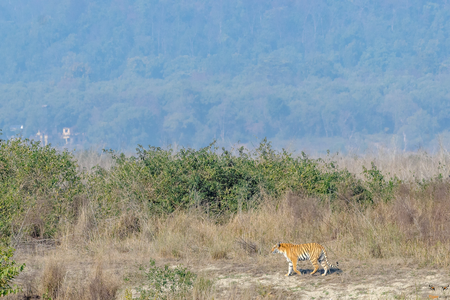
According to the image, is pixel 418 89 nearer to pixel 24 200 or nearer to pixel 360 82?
pixel 360 82

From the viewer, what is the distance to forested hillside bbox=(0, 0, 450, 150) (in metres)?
134

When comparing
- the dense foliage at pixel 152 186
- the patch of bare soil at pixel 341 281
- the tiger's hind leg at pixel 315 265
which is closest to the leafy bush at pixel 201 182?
the dense foliage at pixel 152 186

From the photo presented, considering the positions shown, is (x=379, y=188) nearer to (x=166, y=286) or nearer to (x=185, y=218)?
(x=185, y=218)

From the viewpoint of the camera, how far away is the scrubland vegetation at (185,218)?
8039 mm

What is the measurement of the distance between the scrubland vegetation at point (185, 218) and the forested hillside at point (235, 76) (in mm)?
106126

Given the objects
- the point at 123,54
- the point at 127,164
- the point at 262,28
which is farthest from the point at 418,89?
the point at 127,164

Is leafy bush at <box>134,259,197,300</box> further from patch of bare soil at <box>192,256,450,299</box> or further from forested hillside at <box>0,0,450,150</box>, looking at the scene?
forested hillside at <box>0,0,450,150</box>

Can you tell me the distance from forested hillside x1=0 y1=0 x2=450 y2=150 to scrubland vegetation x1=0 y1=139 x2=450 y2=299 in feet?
348

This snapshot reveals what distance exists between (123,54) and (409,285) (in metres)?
180

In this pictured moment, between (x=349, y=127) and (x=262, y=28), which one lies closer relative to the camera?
(x=349, y=127)

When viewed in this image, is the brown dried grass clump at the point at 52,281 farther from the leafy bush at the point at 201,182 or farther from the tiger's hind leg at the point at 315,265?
the leafy bush at the point at 201,182

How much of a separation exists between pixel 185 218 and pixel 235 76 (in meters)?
150

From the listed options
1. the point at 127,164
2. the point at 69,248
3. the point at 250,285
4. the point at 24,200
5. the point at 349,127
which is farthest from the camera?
the point at 349,127

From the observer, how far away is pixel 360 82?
147500 millimetres
